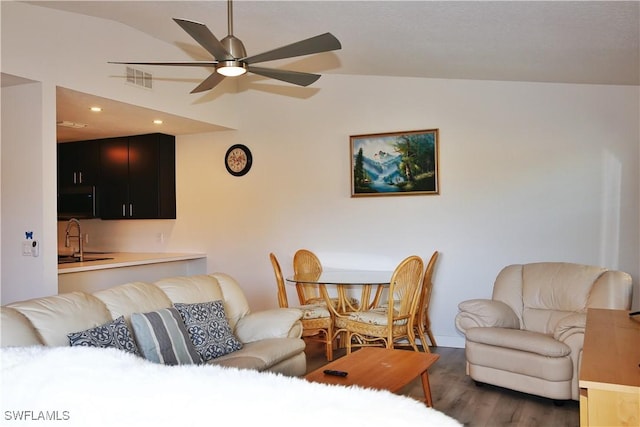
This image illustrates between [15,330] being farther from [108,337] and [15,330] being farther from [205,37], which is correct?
[205,37]

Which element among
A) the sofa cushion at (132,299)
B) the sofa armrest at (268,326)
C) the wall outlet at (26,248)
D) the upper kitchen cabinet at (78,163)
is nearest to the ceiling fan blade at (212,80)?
the sofa cushion at (132,299)

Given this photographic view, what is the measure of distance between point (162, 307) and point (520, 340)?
2.40m

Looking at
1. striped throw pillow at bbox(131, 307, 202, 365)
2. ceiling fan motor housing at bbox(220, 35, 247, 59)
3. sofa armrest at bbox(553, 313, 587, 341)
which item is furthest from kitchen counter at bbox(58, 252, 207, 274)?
sofa armrest at bbox(553, 313, 587, 341)

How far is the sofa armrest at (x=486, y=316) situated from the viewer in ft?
12.4

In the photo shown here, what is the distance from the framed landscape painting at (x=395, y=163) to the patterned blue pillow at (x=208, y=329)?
248 centimetres

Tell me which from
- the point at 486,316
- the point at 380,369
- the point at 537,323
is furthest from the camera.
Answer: the point at 537,323

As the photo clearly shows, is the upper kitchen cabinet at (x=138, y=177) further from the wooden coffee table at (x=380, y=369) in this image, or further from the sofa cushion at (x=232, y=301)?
the wooden coffee table at (x=380, y=369)

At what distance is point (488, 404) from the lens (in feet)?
11.1

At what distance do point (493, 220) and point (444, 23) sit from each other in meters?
2.21

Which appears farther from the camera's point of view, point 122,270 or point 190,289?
point 122,270

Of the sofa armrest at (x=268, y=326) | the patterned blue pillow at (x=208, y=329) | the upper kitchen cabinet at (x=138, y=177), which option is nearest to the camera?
the patterned blue pillow at (x=208, y=329)

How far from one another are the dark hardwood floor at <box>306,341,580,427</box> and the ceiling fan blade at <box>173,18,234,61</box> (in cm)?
261

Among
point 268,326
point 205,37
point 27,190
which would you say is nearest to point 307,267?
point 268,326

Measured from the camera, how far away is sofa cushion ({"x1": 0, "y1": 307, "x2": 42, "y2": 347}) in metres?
2.14
